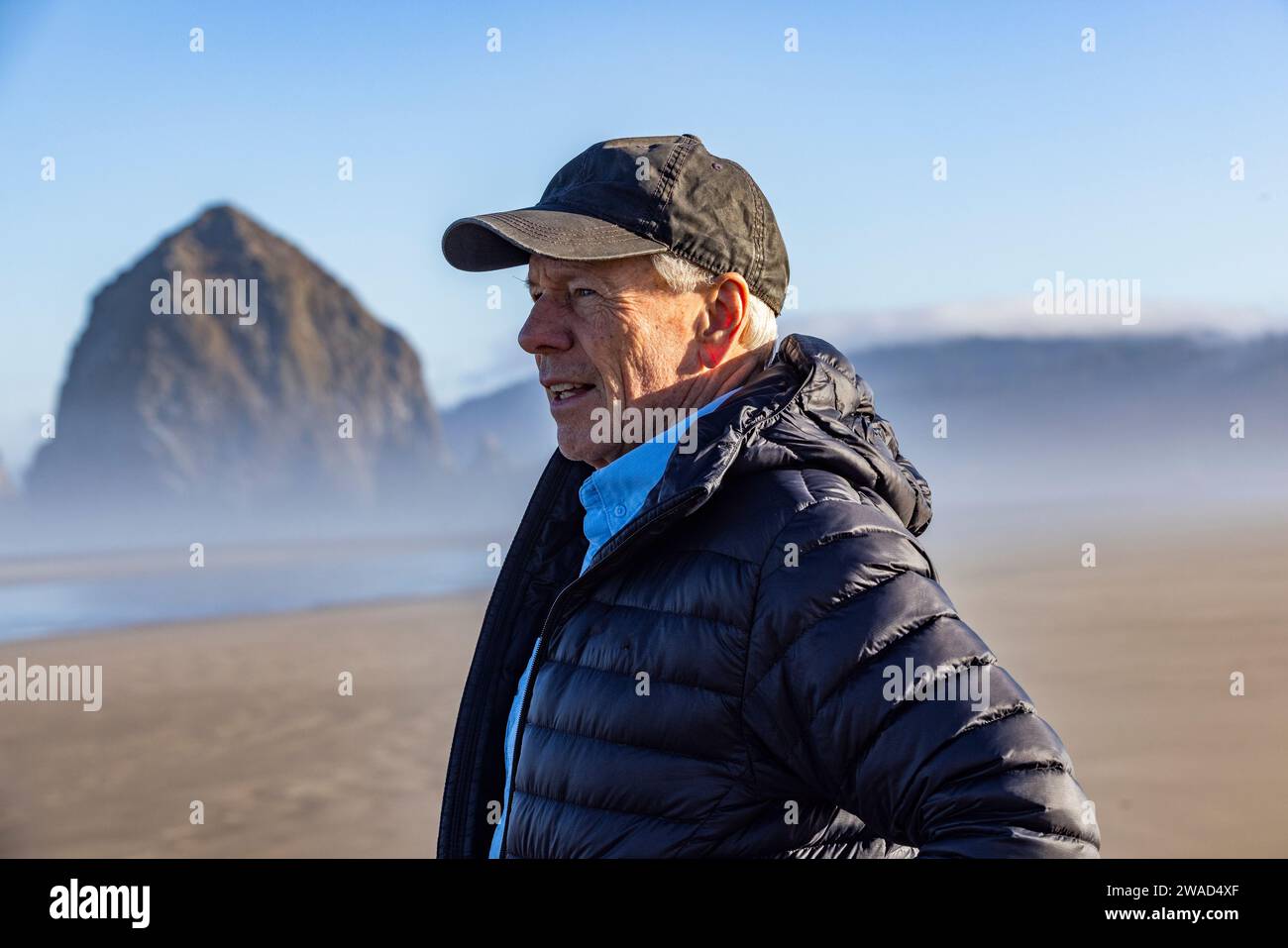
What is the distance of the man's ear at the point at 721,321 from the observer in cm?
226

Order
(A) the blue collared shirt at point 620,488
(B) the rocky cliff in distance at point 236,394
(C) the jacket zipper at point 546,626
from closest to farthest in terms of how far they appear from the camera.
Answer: (C) the jacket zipper at point 546,626 < (A) the blue collared shirt at point 620,488 < (B) the rocky cliff in distance at point 236,394

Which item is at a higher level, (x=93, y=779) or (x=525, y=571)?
(x=525, y=571)

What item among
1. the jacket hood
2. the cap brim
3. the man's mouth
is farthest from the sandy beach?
the cap brim

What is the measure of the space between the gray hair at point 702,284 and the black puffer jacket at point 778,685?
14 cm

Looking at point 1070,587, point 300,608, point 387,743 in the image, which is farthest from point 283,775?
point 1070,587

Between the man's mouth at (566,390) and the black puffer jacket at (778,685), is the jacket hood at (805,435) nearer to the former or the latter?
the black puffer jacket at (778,685)


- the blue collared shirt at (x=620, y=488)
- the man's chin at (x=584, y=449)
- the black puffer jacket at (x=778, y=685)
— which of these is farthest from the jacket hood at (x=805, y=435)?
the man's chin at (x=584, y=449)

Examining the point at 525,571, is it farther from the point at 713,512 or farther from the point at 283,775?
the point at 283,775

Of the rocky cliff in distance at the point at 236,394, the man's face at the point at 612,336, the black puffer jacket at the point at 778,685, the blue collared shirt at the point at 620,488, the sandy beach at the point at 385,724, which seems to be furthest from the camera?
the rocky cliff in distance at the point at 236,394

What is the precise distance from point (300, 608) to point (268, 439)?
91.6m

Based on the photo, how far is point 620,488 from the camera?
2.18 m

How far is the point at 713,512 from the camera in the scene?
190cm
